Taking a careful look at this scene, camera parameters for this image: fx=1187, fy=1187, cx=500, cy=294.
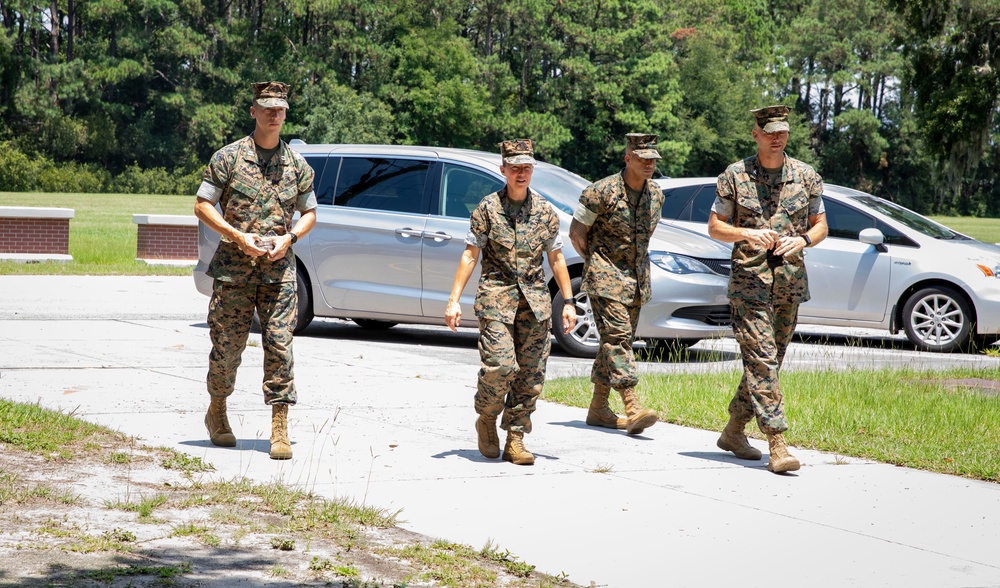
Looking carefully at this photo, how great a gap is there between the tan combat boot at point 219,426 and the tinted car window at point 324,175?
543cm

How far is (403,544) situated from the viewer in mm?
4641

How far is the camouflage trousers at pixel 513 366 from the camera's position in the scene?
20.4 ft

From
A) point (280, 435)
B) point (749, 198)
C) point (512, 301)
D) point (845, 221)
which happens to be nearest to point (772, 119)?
point (749, 198)

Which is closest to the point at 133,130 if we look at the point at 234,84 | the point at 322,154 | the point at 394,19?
the point at 234,84

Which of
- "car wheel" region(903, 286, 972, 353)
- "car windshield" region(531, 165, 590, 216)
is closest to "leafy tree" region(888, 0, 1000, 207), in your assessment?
"car wheel" region(903, 286, 972, 353)

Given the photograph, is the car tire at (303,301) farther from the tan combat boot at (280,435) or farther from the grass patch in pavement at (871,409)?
the tan combat boot at (280,435)

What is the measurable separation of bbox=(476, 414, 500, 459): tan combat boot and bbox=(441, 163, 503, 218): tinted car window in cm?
484

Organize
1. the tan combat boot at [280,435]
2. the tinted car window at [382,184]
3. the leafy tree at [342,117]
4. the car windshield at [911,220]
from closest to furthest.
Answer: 1. the tan combat boot at [280,435]
2. the tinted car window at [382,184]
3. the car windshield at [911,220]
4. the leafy tree at [342,117]

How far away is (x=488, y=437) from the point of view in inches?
254

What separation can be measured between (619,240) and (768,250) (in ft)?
3.75

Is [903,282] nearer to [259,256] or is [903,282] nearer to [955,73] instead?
[259,256]

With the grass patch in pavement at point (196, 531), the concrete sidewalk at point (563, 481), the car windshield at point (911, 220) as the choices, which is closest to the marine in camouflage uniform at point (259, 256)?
the concrete sidewalk at point (563, 481)

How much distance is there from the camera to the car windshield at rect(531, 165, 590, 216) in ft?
35.9

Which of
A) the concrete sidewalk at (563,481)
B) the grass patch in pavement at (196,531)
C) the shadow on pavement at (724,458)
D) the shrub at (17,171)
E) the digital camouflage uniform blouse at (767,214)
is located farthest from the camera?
the shrub at (17,171)
